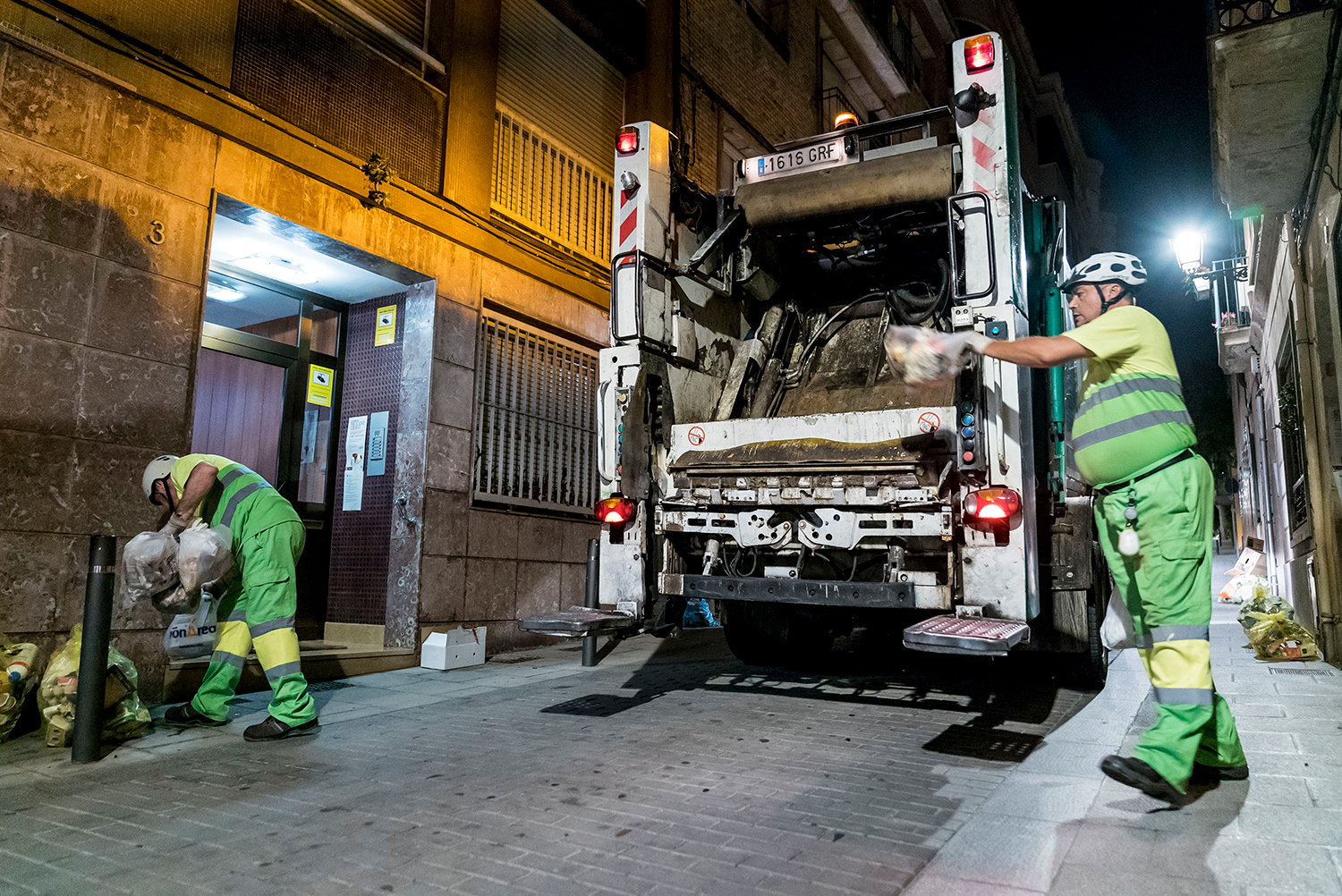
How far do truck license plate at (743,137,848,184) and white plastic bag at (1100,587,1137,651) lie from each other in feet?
11.1

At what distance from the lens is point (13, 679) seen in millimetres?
3965

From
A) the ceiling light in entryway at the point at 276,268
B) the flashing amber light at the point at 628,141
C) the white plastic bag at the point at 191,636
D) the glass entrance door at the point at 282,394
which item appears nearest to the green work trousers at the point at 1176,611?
the flashing amber light at the point at 628,141

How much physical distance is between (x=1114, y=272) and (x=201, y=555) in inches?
158

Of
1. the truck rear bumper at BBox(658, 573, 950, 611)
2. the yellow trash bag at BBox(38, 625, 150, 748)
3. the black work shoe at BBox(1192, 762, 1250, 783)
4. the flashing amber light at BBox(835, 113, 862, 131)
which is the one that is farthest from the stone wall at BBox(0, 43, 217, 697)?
the black work shoe at BBox(1192, 762, 1250, 783)

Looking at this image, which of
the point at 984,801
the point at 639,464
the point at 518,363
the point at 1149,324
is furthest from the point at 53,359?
the point at 1149,324

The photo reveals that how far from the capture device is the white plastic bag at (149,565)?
153 inches

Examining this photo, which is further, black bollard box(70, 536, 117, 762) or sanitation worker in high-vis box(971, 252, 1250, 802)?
black bollard box(70, 536, 117, 762)

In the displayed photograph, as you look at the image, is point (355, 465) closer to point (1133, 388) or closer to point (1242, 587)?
point (1133, 388)

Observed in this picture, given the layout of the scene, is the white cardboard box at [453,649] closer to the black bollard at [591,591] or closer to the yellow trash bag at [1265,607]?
the black bollard at [591,591]

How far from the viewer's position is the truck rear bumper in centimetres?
409

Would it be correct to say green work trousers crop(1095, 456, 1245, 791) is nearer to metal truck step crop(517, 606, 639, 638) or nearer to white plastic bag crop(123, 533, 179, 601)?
metal truck step crop(517, 606, 639, 638)

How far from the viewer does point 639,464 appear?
4.89m

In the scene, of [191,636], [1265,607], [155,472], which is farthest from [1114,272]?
[1265,607]

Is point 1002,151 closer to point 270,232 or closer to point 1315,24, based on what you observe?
point 1315,24
